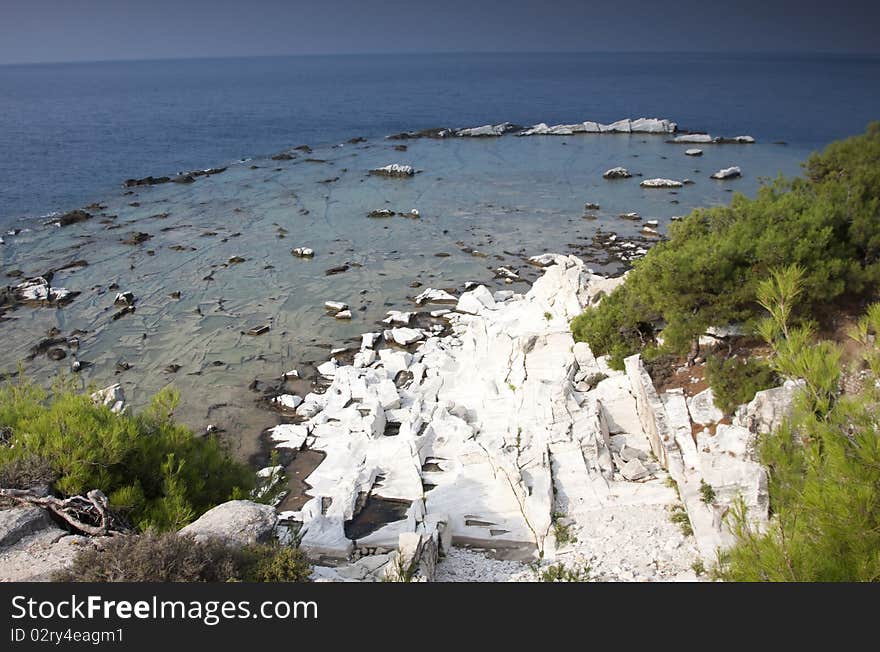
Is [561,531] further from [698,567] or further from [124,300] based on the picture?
[124,300]

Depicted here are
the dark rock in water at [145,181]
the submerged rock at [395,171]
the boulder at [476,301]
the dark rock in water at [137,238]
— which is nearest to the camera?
the boulder at [476,301]

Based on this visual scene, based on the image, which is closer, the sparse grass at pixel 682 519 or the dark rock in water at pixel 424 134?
the sparse grass at pixel 682 519

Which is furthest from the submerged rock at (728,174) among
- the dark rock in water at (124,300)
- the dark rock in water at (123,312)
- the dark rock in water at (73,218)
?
the dark rock in water at (73,218)

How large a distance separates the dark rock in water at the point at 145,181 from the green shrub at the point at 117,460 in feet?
153

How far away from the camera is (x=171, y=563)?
648 cm

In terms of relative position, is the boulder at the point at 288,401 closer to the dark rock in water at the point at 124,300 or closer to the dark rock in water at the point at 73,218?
the dark rock in water at the point at 124,300

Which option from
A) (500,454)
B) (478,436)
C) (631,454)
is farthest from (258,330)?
(631,454)

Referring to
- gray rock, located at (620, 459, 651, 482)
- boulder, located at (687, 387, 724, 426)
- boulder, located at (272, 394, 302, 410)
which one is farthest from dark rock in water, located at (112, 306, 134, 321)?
boulder, located at (687, 387, 724, 426)

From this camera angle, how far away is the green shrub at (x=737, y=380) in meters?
12.3

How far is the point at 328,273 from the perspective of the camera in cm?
3269

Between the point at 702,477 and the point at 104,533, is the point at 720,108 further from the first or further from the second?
the point at 104,533

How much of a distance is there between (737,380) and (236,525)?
9881mm

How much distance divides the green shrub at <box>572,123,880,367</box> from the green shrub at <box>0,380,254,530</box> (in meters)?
10.4

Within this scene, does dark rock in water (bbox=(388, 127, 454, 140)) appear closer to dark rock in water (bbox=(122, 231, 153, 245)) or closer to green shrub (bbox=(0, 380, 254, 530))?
dark rock in water (bbox=(122, 231, 153, 245))
